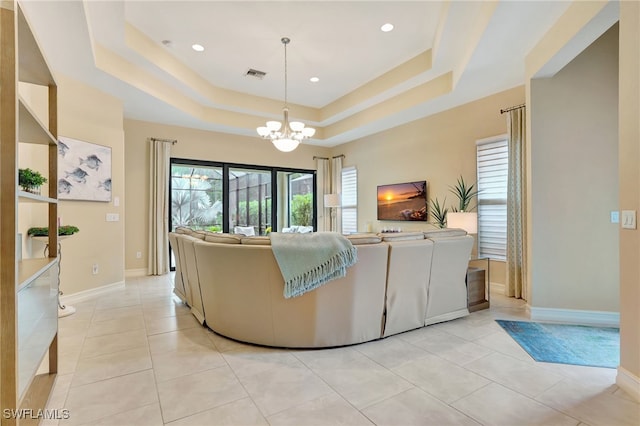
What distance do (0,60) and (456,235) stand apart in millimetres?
3460

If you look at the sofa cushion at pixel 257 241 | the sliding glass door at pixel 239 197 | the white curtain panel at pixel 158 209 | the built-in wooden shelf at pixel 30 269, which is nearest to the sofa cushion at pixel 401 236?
the sofa cushion at pixel 257 241

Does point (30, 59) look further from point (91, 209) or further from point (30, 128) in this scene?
point (91, 209)

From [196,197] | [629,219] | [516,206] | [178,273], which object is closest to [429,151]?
[516,206]

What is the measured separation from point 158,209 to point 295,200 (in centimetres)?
309

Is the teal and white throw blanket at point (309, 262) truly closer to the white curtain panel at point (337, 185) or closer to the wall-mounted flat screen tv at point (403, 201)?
the wall-mounted flat screen tv at point (403, 201)

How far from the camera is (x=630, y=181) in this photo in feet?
6.47

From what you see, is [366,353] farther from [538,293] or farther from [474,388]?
[538,293]

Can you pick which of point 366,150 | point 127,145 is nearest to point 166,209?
point 127,145

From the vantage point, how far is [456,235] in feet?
10.7

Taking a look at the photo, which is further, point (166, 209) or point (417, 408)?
point (166, 209)

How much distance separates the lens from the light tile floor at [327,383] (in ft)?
5.61

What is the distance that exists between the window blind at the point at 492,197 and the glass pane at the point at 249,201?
13.4ft

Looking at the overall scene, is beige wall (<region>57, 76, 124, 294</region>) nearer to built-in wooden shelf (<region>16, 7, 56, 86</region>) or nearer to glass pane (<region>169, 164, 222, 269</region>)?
glass pane (<region>169, 164, 222, 269</region>)

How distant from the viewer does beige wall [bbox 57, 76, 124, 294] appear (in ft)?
12.8
